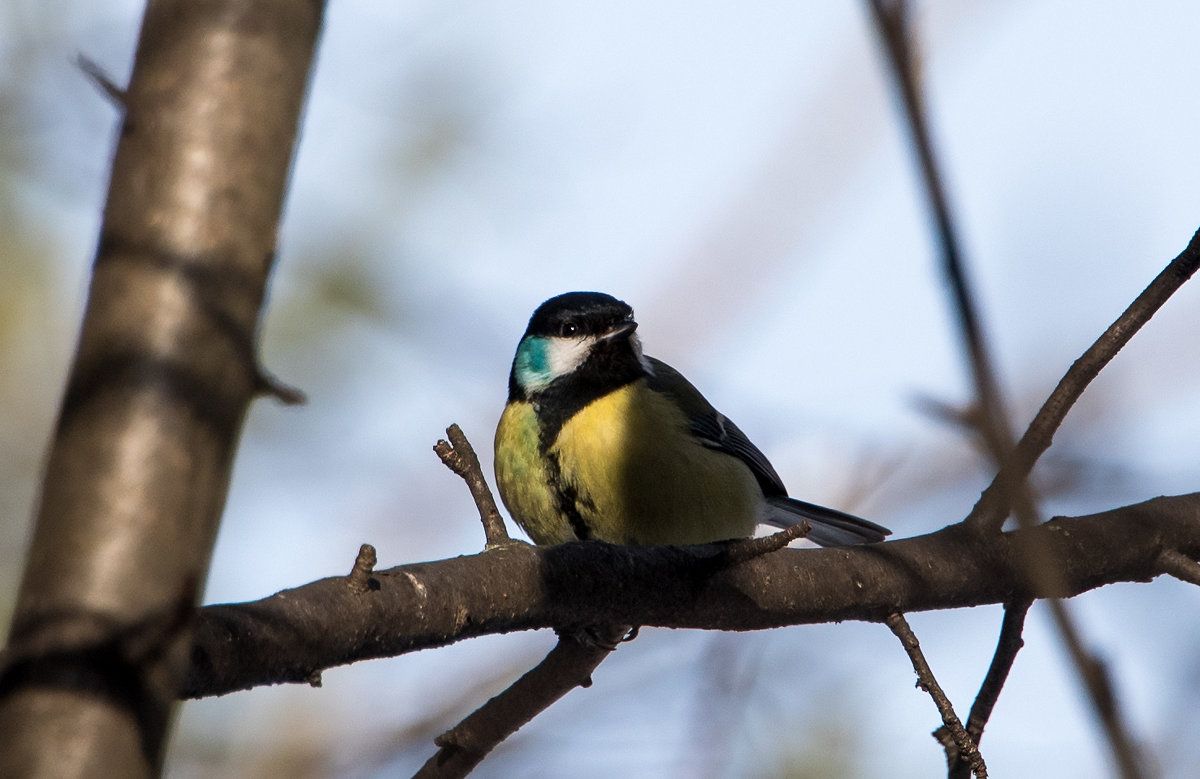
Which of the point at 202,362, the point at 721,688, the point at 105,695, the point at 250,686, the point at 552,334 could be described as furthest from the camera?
the point at 552,334

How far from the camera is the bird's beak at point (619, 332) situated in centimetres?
469

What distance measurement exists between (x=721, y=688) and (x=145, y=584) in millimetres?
2708

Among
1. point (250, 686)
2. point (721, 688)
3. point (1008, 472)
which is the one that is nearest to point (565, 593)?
point (250, 686)

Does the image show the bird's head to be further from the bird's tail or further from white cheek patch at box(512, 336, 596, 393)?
the bird's tail

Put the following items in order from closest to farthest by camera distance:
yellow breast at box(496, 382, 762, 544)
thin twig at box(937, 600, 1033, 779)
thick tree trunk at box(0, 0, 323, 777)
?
thick tree trunk at box(0, 0, 323, 777) → thin twig at box(937, 600, 1033, 779) → yellow breast at box(496, 382, 762, 544)

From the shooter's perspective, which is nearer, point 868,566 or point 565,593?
point 565,593

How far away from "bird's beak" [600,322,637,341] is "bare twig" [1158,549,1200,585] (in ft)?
7.46

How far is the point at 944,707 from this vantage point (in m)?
2.35

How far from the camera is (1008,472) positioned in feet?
2.90

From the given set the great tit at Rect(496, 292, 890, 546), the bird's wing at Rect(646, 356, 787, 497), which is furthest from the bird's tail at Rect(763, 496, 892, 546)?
the bird's wing at Rect(646, 356, 787, 497)

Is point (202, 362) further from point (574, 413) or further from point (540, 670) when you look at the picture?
point (574, 413)

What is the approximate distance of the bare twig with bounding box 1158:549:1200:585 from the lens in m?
2.73

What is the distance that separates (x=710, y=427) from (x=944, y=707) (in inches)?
95.8

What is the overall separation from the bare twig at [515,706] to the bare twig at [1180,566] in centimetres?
125
